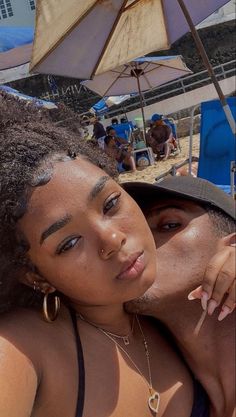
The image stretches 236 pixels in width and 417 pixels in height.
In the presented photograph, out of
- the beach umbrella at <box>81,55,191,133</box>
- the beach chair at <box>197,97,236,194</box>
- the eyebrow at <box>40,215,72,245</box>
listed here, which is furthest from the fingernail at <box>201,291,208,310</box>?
the beach umbrella at <box>81,55,191,133</box>

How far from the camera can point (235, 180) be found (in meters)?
4.75

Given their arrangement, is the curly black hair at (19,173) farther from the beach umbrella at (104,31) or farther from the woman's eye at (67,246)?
the beach umbrella at (104,31)

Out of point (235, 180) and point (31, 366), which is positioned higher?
point (31, 366)

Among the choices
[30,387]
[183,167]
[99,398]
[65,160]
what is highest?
[65,160]

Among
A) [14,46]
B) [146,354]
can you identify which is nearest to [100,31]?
[14,46]

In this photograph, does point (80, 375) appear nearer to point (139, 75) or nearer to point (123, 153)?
point (123, 153)

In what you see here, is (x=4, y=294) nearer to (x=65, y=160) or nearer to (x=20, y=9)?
(x=65, y=160)

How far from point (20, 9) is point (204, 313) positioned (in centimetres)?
2561

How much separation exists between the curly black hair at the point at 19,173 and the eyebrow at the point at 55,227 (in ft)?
0.18

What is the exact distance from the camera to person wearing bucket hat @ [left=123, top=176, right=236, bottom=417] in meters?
1.20

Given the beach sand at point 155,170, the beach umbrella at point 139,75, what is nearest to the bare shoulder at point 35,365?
the beach sand at point 155,170

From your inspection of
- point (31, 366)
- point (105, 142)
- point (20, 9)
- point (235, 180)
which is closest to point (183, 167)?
point (235, 180)

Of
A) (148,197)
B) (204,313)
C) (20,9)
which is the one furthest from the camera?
(20,9)

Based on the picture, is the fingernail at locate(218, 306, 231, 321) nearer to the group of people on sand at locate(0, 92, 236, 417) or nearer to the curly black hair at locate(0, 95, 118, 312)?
the group of people on sand at locate(0, 92, 236, 417)
